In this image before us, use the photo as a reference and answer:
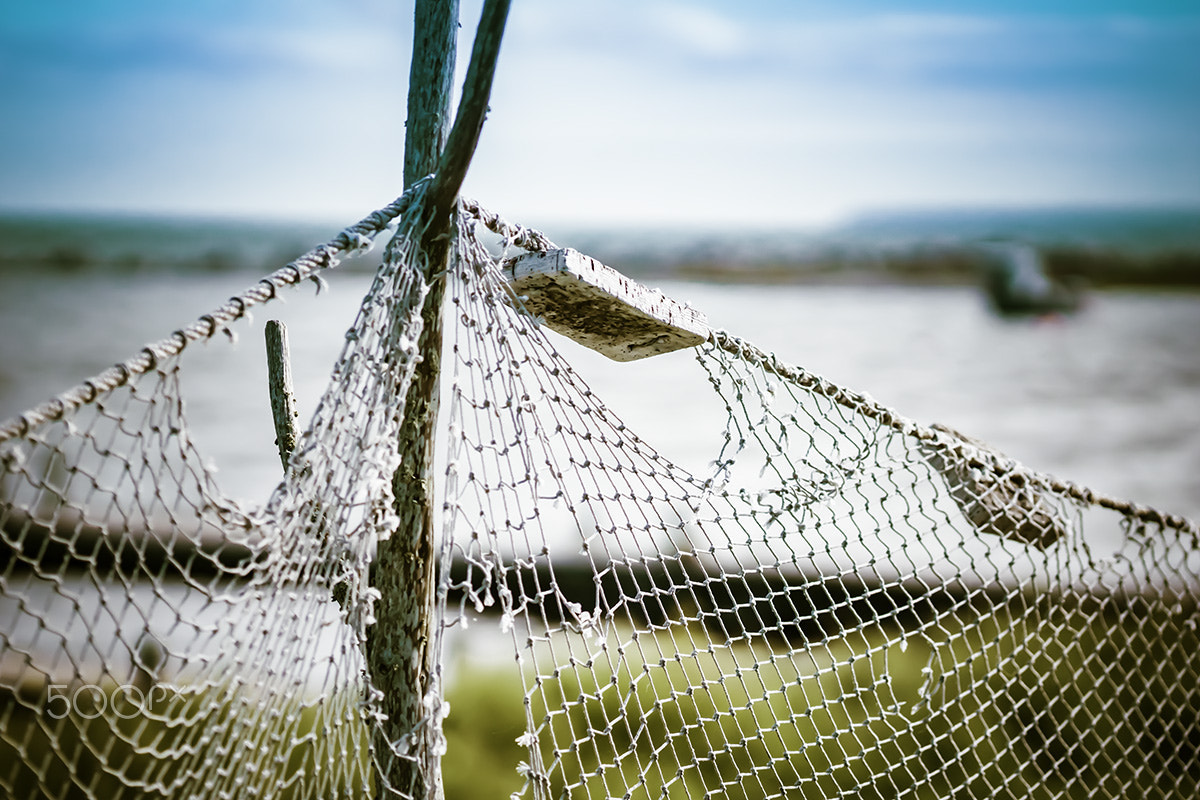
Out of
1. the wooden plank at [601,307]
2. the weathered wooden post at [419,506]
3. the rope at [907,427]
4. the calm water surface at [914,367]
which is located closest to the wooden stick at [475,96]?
the weathered wooden post at [419,506]

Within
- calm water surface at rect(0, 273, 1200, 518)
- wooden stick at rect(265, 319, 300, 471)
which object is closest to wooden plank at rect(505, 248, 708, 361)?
wooden stick at rect(265, 319, 300, 471)

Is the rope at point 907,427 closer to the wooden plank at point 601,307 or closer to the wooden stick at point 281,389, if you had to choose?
the wooden plank at point 601,307

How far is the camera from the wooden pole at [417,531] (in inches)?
36.3

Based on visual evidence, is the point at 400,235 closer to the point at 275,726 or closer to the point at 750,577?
the point at 275,726

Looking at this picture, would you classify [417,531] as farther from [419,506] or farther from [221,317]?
[221,317]

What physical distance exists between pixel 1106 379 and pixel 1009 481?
5333 millimetres

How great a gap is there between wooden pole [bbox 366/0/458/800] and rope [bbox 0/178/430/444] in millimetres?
61

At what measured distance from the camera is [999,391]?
5.84 m

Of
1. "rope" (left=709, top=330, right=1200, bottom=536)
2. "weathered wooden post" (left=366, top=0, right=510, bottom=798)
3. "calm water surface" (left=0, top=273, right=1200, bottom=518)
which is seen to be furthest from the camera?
"calm water surface" (left=0, top=273, right=1200, bottom=518)

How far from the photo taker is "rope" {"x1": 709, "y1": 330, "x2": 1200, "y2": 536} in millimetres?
1175

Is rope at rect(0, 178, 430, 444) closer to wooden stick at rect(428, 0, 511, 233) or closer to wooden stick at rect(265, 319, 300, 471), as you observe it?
wooden stick at rect(428, 0, 511, 233)

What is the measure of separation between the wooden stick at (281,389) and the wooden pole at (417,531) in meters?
0.34

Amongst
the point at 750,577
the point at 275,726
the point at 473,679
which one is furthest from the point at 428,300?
the point at 750,577

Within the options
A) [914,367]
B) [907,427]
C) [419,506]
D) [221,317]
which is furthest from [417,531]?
[914,367]
